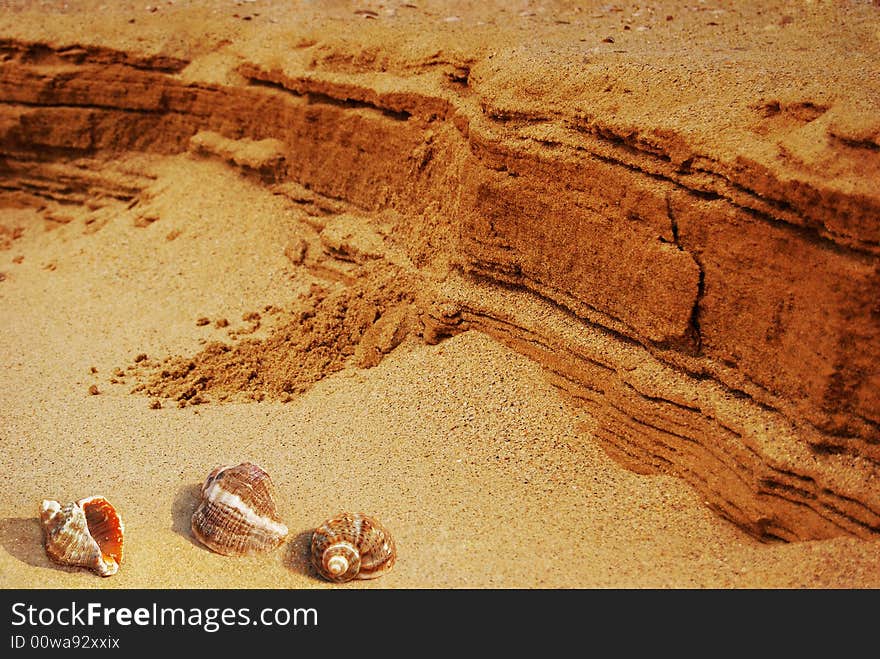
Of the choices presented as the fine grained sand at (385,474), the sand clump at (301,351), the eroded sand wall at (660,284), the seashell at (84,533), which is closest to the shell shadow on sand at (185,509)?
the fine grained sand at (385,474)

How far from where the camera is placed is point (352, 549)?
12.4ft

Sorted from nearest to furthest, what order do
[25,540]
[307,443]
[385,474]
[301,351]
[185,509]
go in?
[25,540] < [185,509] < [385,474] < [307,443] < [301,351]

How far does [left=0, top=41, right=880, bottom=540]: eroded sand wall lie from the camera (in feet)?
12.3

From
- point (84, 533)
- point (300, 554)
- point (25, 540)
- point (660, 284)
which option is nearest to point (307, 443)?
point (300, 554)

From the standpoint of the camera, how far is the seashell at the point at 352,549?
378 cm

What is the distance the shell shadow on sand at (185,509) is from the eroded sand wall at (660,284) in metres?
1.59

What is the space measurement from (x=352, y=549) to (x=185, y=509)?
877mm

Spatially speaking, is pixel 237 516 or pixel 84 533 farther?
pixel 237 516

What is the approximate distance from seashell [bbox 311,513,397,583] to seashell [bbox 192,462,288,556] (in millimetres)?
240

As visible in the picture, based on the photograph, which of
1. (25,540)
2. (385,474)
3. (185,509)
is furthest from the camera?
(385,474)

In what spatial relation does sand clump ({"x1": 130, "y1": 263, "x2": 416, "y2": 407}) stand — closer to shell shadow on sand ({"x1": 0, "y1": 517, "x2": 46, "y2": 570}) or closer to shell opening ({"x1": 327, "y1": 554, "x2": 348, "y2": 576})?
shell shadow on sand ({"x1": 0, "y1": 517, "x2": 46, "y2": 570})

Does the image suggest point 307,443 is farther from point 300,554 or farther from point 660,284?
point 660,284

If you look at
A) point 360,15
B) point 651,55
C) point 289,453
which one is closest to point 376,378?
point 289,453

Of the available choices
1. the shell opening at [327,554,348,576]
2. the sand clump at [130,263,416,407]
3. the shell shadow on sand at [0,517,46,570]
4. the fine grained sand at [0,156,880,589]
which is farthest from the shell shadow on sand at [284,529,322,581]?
the sand clump at [130,263,416,407]
